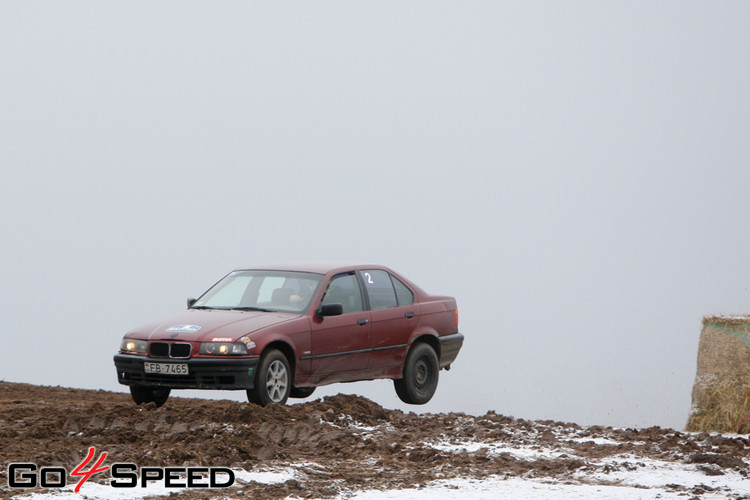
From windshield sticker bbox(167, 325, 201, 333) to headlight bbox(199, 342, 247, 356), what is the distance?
0.31 meters

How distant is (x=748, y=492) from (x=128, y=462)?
5.13 metres

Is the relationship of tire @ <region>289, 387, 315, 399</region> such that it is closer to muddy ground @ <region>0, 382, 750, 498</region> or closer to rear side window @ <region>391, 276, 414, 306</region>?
muddy ground @ <region>0, 382, 750, 498</region>

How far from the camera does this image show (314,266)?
47.1 ft

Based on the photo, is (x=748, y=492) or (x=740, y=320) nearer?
(x=748, y=492)

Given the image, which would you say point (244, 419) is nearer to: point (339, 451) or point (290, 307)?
point (339, 451)

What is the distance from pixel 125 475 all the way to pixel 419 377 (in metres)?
6.44

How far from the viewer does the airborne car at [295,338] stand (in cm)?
1276

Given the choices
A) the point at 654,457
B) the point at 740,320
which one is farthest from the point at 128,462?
the point at 740,320

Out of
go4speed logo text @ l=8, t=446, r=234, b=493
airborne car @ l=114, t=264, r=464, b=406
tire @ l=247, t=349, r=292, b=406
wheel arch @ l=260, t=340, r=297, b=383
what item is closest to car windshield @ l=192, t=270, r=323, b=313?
airborne car @ l=114, t=264, r=464, b=406

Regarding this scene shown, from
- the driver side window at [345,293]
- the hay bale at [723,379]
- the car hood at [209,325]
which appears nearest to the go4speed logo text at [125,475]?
the car hood at [209,325]

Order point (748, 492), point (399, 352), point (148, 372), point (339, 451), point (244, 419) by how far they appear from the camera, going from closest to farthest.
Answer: point (748, 492) → point (339, 451) → point (244, 419) → point (148, 372) → point (399, 352)

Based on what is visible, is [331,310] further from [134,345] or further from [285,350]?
[134,345]

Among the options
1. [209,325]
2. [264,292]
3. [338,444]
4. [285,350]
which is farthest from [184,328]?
[338,444]

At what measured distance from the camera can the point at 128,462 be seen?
9.66m
